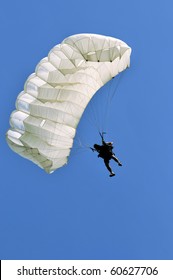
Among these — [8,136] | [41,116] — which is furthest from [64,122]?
[8,136]

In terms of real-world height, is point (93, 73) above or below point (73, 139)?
above

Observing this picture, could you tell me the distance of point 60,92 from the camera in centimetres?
1536

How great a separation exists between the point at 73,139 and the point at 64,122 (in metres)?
0.72

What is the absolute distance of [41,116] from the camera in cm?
1566

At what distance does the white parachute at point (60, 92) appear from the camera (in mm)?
15203

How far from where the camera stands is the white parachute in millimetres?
15203

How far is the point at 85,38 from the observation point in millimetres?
15016

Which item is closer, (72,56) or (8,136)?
(72,56)

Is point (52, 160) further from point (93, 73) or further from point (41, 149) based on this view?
point (93, 73)

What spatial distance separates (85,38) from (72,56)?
582 millimetres
